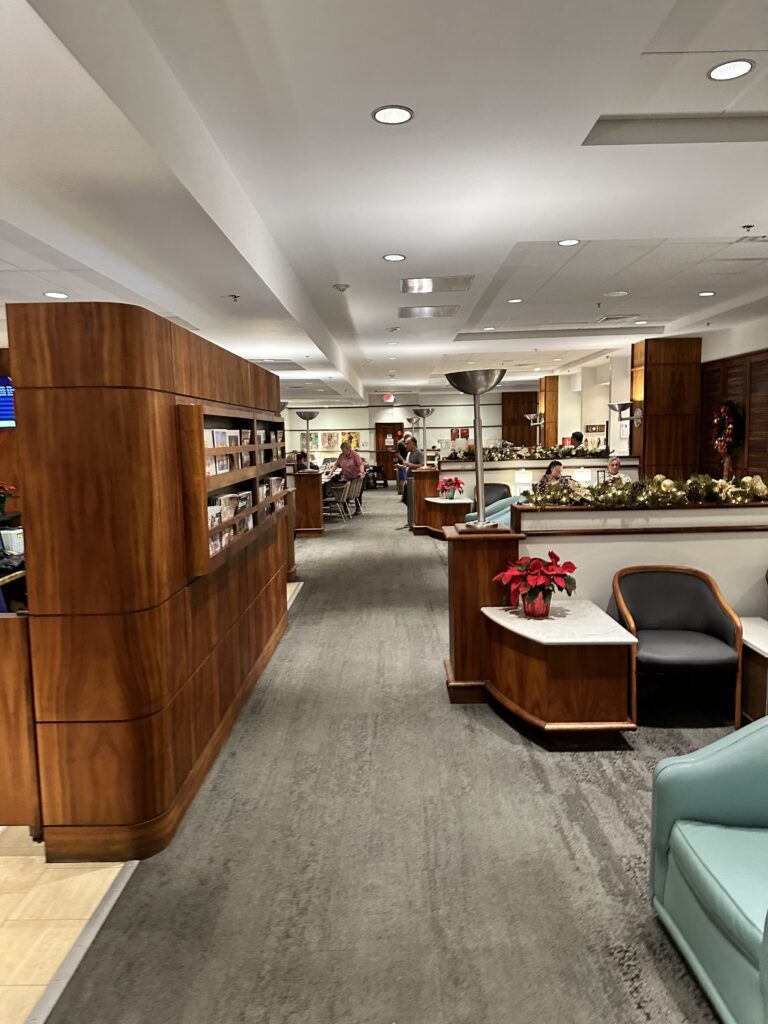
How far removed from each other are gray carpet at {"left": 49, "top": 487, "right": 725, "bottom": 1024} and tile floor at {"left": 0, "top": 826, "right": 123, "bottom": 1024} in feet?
0.39

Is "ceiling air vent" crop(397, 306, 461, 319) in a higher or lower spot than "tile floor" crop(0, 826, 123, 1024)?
higher

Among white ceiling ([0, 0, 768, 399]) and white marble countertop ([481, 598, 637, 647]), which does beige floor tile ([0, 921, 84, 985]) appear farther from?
white ceiling ([0, 0, 768, 399])

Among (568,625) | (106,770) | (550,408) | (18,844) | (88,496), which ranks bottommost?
(18,844)

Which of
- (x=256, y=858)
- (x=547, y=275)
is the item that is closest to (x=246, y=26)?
(x=256, y=858)

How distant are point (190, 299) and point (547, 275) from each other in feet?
10.7

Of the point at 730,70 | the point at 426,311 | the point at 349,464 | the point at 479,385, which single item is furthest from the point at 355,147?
the point at 349,464

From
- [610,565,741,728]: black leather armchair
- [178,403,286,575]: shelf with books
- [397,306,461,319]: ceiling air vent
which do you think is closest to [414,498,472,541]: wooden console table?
[397,306,461,319]: ceiling air vent

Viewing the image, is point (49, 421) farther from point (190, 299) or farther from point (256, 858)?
point (190, 299)

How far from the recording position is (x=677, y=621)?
3.76 metres

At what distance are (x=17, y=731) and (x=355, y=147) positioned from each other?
3.03m

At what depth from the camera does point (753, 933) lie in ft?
4.97

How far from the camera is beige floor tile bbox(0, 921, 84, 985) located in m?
1.99

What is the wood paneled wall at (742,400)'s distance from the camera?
840 centimetres

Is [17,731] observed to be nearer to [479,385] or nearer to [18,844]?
[18,844]
